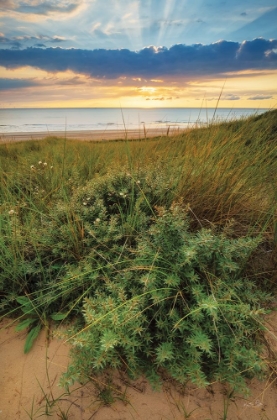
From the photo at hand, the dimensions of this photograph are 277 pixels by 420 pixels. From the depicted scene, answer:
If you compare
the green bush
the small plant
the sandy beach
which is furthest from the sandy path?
the sandy beach

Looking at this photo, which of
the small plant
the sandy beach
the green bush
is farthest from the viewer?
the sandy beach

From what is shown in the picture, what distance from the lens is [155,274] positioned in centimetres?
188

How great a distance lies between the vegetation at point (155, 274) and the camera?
1.65m

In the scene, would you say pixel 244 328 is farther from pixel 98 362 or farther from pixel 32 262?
pixel 32 262

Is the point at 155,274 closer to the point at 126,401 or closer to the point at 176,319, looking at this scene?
the point at 176,319

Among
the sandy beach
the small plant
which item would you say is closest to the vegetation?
the small plant

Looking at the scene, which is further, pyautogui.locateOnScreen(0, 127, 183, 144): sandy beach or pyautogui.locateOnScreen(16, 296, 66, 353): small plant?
pyautogui.locateOnScreen(0, 127, 183, 144): sandy beach

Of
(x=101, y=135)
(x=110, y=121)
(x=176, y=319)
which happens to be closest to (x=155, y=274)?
(x=176, y=319)

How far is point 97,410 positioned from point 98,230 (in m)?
1.21

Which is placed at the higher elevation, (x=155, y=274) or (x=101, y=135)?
(x=155, y=274)

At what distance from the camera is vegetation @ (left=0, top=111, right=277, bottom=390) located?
165 centimetres

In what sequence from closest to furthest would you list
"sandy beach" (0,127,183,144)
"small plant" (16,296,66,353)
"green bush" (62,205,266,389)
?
"green bush" (62,205,266,389), "small plant" (16,296,66,353), "sandy beach" (0,127,183,144)

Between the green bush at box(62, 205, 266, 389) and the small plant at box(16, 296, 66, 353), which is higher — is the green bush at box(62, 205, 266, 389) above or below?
above

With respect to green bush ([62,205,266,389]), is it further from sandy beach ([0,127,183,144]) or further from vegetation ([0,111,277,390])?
sandy beach ([0,127,183,144])
